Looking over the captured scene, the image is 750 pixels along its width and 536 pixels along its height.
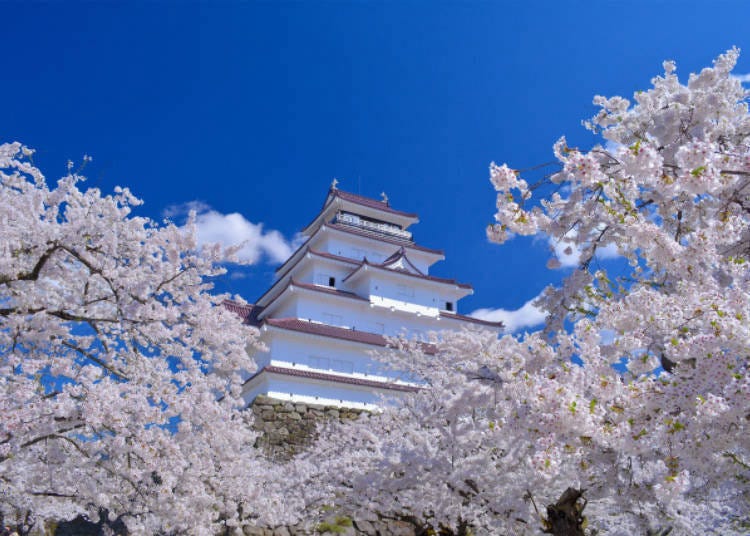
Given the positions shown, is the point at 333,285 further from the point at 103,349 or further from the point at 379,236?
the point at 103,349

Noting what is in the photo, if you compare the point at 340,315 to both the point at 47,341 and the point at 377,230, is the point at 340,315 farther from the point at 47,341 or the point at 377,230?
the point at 47,341

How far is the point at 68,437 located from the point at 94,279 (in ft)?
6.37

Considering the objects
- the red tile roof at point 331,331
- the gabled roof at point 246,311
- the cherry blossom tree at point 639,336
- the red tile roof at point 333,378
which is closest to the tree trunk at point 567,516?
→ the cherry blossom tree at point 639,336

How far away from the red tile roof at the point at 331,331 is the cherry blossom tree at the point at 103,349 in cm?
1556

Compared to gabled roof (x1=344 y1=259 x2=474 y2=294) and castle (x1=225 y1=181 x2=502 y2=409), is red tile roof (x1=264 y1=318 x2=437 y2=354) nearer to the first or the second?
castle (x1=225 y1=181 x2=502 y2=409)

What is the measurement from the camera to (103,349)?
8.66m

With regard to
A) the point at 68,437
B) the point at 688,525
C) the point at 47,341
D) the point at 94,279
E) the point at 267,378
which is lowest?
the point at 688,525

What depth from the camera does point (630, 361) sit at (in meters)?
5.20

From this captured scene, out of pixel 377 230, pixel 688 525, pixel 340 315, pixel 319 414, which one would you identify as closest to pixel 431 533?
pixel 688 525

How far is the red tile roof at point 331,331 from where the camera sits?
25.0 metres

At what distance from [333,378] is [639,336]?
20.3 metres

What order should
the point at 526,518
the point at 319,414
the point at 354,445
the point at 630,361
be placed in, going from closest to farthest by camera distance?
1. the point at 630,361
2. the point at 526,518
3. the point at 354,445
4. the point at 319,414

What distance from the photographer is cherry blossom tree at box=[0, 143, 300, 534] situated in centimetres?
686

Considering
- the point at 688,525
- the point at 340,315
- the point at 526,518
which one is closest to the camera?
the point at 526,518
